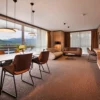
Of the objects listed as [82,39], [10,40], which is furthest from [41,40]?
[82,39]

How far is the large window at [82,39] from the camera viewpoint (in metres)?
9.90

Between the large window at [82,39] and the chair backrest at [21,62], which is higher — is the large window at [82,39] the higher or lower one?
the higher one

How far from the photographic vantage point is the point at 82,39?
33.4 feet

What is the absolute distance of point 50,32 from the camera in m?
10.0

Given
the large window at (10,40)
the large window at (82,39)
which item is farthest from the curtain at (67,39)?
the large window at (10,40)

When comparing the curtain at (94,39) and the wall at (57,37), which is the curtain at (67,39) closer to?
the wall at (57,37)

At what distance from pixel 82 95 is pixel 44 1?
3102 mm

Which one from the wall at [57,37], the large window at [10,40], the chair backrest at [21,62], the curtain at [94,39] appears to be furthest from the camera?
the wall at [57,37]

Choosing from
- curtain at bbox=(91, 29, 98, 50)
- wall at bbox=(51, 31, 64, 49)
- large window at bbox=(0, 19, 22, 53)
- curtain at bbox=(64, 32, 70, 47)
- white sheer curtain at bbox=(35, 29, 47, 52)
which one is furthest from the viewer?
curtain at bbox=(64, 32, 70, 47)

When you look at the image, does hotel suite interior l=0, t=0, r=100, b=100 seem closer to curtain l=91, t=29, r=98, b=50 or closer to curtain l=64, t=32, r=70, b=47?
curtain l=64, t=32, r=70, b=47

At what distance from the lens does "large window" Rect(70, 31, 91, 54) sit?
9.90 m

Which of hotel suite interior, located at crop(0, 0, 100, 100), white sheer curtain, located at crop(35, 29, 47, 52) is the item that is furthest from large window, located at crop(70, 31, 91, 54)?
hotel suite interior, located at crop(0, 0, 100, 100)

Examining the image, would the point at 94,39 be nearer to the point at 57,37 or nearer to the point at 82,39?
the point at 82,39

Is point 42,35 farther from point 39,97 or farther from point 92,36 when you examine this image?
point 39,97
